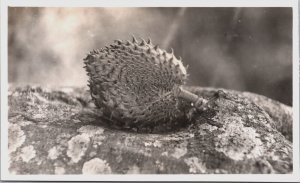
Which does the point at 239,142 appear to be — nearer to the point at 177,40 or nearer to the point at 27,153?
the point at 177,40

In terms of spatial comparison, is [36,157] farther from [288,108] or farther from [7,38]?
[288,108]

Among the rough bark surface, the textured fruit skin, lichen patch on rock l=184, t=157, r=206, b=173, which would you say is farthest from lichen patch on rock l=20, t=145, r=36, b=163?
lichen patch on rock l=184, t=157, r=206, b=173

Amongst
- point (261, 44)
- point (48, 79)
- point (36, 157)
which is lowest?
point (36, 157)

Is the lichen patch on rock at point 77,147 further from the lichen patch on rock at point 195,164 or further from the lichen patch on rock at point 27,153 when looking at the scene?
the lichen patch on rock at point 195,164

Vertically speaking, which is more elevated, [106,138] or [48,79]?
[48,79]

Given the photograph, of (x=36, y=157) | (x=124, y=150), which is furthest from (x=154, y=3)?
(x=36, y=157)

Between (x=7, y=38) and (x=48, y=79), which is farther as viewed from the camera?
(x=48, y=79)

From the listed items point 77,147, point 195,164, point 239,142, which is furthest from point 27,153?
A: point 239,142
